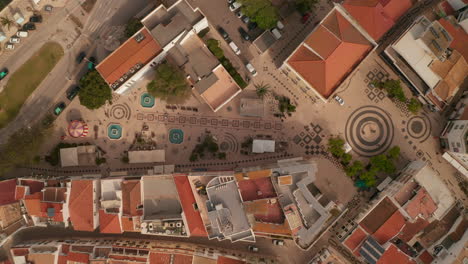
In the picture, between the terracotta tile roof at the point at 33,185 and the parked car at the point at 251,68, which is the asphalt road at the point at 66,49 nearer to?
the terracotta tile roof at the point at 33,185

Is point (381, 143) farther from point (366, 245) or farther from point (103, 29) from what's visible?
point (103, 29)

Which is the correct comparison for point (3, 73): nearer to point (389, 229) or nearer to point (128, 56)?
point (128, 56)

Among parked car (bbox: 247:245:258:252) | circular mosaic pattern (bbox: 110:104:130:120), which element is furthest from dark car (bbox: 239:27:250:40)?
parked car (bbox: 247:245:258:252)

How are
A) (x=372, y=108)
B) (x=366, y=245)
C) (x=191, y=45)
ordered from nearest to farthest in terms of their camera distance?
(x=366, y=245) → (x=191, y=45) → (x=372, y=108)

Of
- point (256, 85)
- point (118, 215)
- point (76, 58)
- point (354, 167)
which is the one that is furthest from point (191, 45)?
point (354, 167)

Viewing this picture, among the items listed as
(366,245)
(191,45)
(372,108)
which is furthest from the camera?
(372,108)
